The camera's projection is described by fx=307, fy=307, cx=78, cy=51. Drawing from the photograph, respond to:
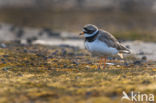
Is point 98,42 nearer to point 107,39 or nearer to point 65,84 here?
point 107,39

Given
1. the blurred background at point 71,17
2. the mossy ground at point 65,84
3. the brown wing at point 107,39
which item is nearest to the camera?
the mossy ground at point 65,84

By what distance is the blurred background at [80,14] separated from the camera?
209ft

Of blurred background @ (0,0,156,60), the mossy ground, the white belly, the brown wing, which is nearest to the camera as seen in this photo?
the mossy ground

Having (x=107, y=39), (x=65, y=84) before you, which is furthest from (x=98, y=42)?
(x=65, y=84)

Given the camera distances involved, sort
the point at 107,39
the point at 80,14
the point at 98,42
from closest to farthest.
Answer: the point at 98,42 → the point at 107,39 → the point at 80,14

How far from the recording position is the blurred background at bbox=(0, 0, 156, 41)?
209ft

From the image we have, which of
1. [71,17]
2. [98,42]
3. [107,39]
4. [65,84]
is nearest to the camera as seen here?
[65,84]

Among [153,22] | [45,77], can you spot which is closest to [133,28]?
[153,22]

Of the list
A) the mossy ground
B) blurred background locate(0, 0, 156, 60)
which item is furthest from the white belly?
blurred background locate(0, 0, 156, 60)

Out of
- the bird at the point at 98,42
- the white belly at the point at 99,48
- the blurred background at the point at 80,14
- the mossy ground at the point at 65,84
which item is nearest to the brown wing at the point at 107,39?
the bird at the point at 98,42

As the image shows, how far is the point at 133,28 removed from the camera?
6278 cm

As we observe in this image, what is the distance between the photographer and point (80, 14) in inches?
2926

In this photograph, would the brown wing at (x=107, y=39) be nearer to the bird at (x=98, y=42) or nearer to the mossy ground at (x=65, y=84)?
the bird at (x=98, y=42)

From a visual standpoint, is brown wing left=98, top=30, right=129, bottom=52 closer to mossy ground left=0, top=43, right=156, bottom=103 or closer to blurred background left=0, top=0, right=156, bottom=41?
mossy ground left=0, top=43, right=156, bottom=103
